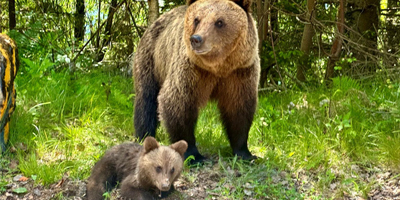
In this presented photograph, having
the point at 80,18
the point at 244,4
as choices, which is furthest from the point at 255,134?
the point at 80,18

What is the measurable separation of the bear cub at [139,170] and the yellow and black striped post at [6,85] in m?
1.21

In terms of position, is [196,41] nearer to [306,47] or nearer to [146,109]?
[146,109]

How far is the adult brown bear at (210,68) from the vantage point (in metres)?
4.39

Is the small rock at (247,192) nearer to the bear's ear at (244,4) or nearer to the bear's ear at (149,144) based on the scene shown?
the bear's ear at (149,144)

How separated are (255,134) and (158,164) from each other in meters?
2.20

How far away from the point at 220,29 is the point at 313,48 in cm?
461

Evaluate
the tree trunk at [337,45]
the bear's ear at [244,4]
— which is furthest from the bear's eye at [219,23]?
the tree trunk at [337,45]

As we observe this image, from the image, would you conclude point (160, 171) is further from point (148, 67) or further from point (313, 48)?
point (313, 48)

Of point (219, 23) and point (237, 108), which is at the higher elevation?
point (219, 23)

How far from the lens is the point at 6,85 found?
489cm

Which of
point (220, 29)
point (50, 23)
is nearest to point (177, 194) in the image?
point (220, 29)

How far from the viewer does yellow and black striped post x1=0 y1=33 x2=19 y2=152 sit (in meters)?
4.82

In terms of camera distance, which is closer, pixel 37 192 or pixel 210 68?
pixel 37 192

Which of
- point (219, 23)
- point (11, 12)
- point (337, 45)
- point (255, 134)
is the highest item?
point (219, 23)
